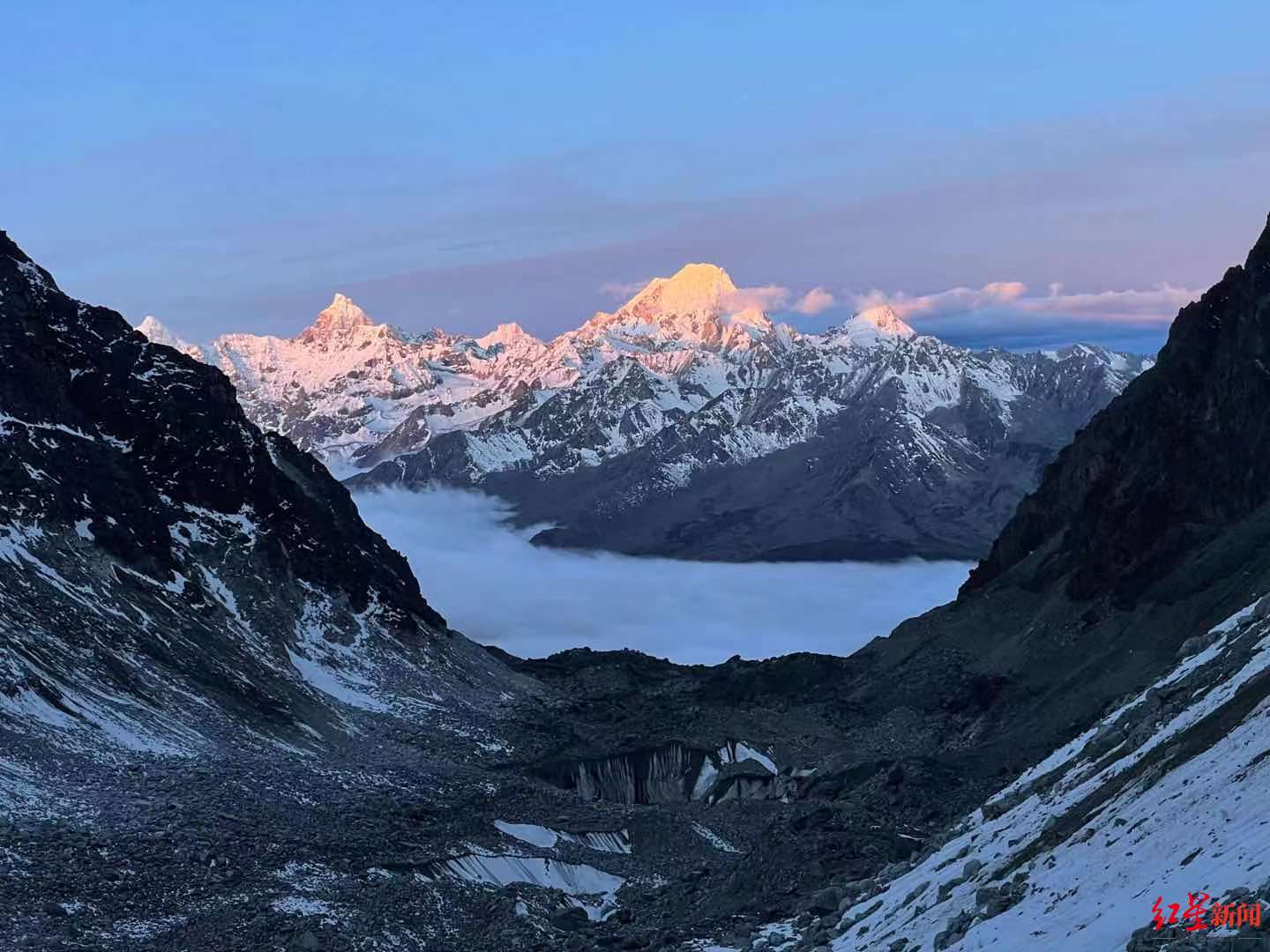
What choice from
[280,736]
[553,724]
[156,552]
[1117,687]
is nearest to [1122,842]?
[1117,687]

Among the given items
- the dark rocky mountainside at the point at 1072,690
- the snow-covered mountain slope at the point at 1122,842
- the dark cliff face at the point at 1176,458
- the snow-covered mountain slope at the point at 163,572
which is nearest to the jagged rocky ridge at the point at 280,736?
the snow-covered mountain slope at the point at 163,572

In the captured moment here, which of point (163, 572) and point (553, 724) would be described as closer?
point (163, 572)

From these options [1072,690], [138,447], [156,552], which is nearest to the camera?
[1072,690]

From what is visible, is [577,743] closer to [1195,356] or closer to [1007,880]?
[1195,356]

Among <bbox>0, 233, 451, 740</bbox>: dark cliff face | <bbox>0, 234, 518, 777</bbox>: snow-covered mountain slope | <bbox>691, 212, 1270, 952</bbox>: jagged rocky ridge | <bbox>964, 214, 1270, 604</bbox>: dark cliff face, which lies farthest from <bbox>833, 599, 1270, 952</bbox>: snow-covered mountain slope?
<bbox>964, 214, 1270, 604</bbox>: dark cliff face

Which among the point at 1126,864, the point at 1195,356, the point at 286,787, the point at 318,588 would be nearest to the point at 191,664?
the point at 286,787

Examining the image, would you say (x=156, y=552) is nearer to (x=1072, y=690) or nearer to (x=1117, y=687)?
(x=1072, y=690)
